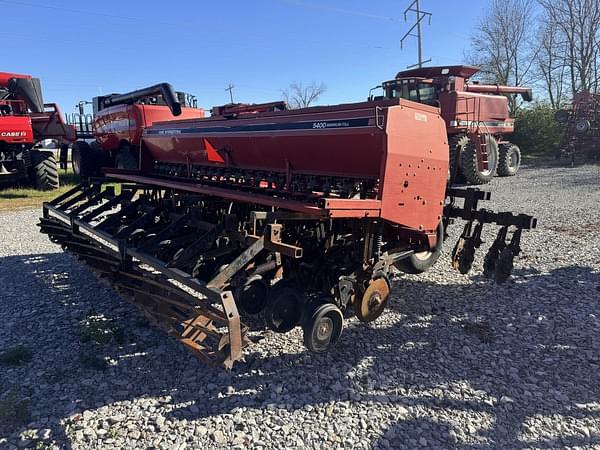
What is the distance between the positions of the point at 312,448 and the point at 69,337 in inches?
98.5

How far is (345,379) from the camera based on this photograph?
10.6ft

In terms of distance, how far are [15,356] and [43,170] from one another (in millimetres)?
9930

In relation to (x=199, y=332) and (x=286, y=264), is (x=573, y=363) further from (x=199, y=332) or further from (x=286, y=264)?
(x=199, y=332)

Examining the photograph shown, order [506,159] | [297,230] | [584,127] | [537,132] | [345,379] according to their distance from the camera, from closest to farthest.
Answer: [345,379] → [297,230] → [506,159] → [584,127] → [537,132]

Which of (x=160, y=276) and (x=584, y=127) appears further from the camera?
(x=584, y=127)

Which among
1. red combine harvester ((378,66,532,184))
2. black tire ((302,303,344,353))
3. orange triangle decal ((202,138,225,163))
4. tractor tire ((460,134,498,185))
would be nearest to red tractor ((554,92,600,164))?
red combine harvester ((378,66,532,184))

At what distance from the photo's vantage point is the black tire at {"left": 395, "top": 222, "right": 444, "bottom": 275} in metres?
5.14

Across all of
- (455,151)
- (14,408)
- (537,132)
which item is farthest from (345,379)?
(537,132)

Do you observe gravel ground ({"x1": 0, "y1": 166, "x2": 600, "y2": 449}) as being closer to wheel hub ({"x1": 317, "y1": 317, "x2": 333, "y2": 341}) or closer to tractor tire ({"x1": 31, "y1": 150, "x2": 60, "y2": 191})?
wheel hub ({"x1": 317, "y1": 317, "x2": 333, "y2": 341})

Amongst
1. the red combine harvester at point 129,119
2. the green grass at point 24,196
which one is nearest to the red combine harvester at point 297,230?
the red combine harvester at point 129,119

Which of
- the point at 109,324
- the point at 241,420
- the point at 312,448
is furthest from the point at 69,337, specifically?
the point at 312,448

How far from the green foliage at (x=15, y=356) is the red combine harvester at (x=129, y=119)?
3437 millimetres

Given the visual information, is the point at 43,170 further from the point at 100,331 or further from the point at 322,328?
the point at 322,328

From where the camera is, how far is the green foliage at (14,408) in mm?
2760
